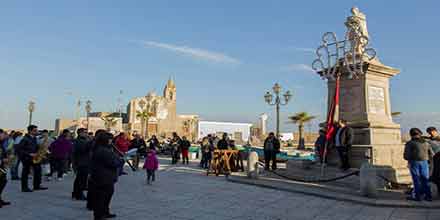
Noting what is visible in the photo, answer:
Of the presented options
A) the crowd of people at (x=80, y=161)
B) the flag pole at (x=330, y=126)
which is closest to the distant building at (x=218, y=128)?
the crowd of people at (x=80, y=161)

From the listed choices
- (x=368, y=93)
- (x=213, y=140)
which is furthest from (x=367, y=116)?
(x=213, y=140)

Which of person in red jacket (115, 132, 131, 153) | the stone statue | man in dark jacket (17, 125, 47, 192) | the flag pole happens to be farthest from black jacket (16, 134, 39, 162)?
the stone statue

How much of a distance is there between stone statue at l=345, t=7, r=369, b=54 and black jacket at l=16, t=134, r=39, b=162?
415 inches

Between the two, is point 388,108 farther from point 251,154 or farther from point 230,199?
point 230,199

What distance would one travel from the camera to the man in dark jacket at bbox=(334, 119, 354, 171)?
9602mm

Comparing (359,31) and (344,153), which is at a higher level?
(359,31)

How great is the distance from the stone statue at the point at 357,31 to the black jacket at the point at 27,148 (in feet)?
34.6

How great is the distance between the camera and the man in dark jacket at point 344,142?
9602mm

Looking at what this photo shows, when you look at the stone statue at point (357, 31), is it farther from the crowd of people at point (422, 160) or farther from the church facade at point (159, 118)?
the church facade at point (159, 118)

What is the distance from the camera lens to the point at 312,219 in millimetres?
5977

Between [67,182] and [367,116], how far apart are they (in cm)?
1008

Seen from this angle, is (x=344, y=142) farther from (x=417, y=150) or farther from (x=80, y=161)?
(x=80, y=161)

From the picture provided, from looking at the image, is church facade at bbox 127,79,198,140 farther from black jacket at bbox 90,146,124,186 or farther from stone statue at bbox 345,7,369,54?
black jacket at bbox 90,146,124,186

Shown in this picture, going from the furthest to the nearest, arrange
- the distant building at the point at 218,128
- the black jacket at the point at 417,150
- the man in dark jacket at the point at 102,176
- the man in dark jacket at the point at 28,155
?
1. the distant building at the point at 218,128
2. the man in dark jacket at the point at 28,155
3. the black jacket at the point at 417,150
4. the man in dark jacket at the point at 102,176
